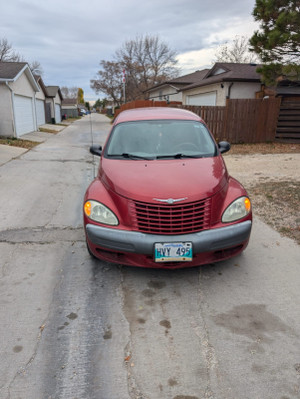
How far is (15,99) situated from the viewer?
54.6 feet

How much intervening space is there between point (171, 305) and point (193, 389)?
0.92m

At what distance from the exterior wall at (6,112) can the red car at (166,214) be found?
46.8 ft

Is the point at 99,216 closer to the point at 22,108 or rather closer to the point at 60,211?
the point at 60,211

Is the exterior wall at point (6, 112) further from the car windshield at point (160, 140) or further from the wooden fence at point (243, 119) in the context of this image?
the car windshield at point (160, 140)

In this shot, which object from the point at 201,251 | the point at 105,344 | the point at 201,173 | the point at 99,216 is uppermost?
the point at 201,173

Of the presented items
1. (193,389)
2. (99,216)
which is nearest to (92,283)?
(99,216)

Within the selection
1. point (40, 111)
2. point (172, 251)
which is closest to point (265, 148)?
point (172, 251)

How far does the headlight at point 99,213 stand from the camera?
10.2ft

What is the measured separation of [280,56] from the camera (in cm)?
1155

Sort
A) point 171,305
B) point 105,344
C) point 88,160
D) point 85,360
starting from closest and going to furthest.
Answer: point 85,360
point 105,344
point 171,305
point 88,160

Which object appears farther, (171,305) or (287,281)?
(287,281)

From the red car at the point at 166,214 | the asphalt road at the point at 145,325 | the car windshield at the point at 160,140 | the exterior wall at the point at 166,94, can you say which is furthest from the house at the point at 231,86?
the red car at the point at 166,214

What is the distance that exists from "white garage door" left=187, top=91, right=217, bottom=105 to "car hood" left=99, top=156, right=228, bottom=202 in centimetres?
1475

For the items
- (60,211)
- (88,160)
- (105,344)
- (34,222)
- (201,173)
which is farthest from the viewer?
(88,160)
